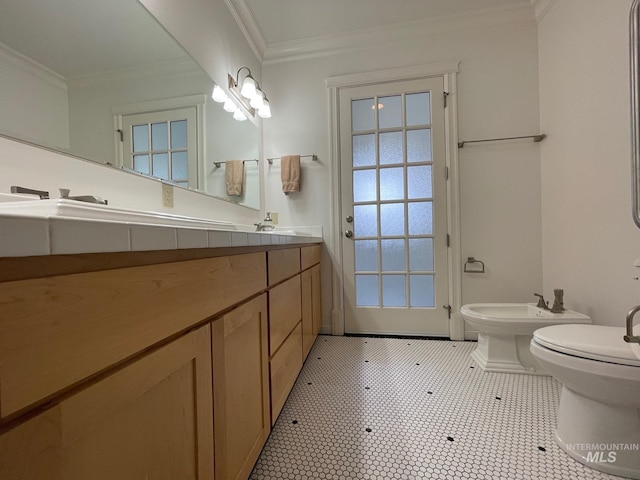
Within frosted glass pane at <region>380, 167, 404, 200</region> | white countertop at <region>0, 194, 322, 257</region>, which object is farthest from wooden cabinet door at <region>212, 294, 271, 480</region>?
frosted glass pane at <region>380, 167, 404, 200</region>

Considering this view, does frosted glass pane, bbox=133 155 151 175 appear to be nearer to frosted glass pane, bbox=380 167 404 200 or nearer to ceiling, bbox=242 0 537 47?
ceiling, bbox=242 0 537 47

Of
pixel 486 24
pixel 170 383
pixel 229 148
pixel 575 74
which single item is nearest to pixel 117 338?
pixel 170 383

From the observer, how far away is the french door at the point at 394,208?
7.00 feet

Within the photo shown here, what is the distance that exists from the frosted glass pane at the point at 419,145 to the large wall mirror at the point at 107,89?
4.75 feet

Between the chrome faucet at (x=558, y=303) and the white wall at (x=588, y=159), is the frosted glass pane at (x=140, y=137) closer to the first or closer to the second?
the white wall at (x=588, y=159)

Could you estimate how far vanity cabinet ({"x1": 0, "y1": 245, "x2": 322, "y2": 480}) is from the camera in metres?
0.30

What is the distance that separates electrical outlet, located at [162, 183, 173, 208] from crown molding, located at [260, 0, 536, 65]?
1648 millimetres

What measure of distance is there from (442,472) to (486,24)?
2737 mm

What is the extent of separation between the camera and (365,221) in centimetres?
225

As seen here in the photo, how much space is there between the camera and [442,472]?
0.94 metres

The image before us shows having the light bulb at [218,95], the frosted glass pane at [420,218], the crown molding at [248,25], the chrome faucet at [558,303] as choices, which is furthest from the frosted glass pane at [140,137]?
the chrome faucet at [558,303]

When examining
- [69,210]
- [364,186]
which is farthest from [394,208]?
[69,210]

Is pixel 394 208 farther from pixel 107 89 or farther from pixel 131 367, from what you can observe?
pixel 131 367

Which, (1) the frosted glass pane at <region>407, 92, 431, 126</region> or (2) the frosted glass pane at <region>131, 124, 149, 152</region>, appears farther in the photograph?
(1) the frosted glass pane at <region>407, 92, 431, 126</region>
